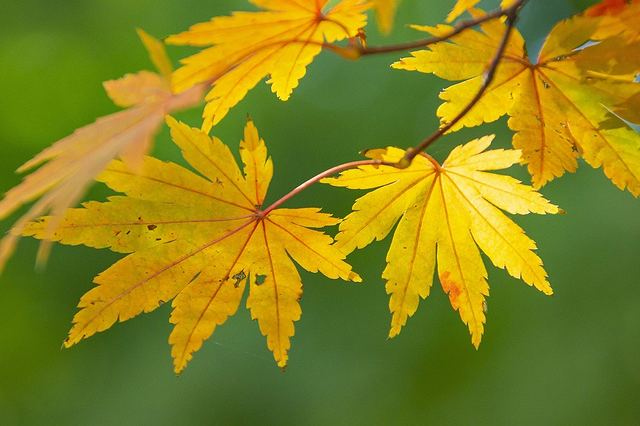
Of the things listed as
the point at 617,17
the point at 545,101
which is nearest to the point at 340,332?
the point at 545,101

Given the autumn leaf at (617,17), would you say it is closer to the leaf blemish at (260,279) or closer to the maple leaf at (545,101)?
the maple leaf at (545,101)

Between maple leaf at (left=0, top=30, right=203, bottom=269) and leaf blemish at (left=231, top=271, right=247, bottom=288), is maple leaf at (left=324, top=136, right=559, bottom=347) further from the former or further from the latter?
maple leaf at (left=0, top=30, right=203, bottom=269)

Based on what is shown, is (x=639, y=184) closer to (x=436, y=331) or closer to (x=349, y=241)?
(x=349, y=241)

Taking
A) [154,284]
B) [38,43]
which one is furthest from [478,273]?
[38,43]

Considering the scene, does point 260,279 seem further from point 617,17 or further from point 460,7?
point 617,17

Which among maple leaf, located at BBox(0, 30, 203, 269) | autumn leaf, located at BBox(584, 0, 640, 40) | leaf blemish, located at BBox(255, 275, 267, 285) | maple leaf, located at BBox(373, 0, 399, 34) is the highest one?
autumn leaf, located at BBox(584, 0, 640, 40)

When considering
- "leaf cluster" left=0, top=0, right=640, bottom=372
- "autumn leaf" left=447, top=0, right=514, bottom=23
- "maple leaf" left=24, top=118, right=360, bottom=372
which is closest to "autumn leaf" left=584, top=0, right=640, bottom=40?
"leaf cluster" left=0, top=0, right=640, bottom=372
